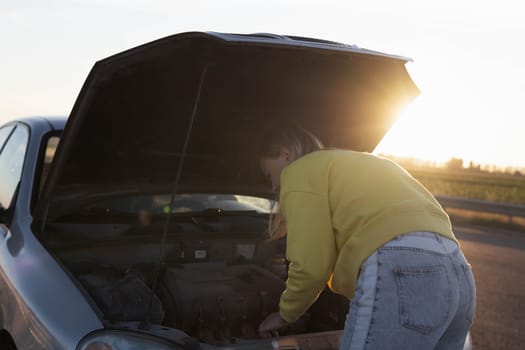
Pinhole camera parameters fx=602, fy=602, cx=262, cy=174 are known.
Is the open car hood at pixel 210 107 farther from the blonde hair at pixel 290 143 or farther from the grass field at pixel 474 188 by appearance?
the grass field at pixel 474 188

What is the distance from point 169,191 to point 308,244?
1952 millimetres

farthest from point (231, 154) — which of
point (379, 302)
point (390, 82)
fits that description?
point (379, 302)

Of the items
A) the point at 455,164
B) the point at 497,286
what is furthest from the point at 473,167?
the point at 497,286

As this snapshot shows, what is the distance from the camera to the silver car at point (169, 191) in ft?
8.21

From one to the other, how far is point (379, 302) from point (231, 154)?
6.96 ft

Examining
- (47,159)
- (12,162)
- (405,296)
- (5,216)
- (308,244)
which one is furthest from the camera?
(12,162)

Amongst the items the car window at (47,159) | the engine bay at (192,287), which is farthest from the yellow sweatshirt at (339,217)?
the car window at (47,159)

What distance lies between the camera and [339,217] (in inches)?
85.5

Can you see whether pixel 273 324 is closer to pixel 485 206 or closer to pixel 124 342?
pixel 124 342

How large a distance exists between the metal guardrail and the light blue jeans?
38.5ft

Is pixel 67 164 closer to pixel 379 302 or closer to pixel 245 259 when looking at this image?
pixel 245 259

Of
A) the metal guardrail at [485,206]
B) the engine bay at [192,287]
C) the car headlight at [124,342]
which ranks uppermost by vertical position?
the car headlight at [124,342]

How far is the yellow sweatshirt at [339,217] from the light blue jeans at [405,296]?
6 cm

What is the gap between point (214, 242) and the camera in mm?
3527
